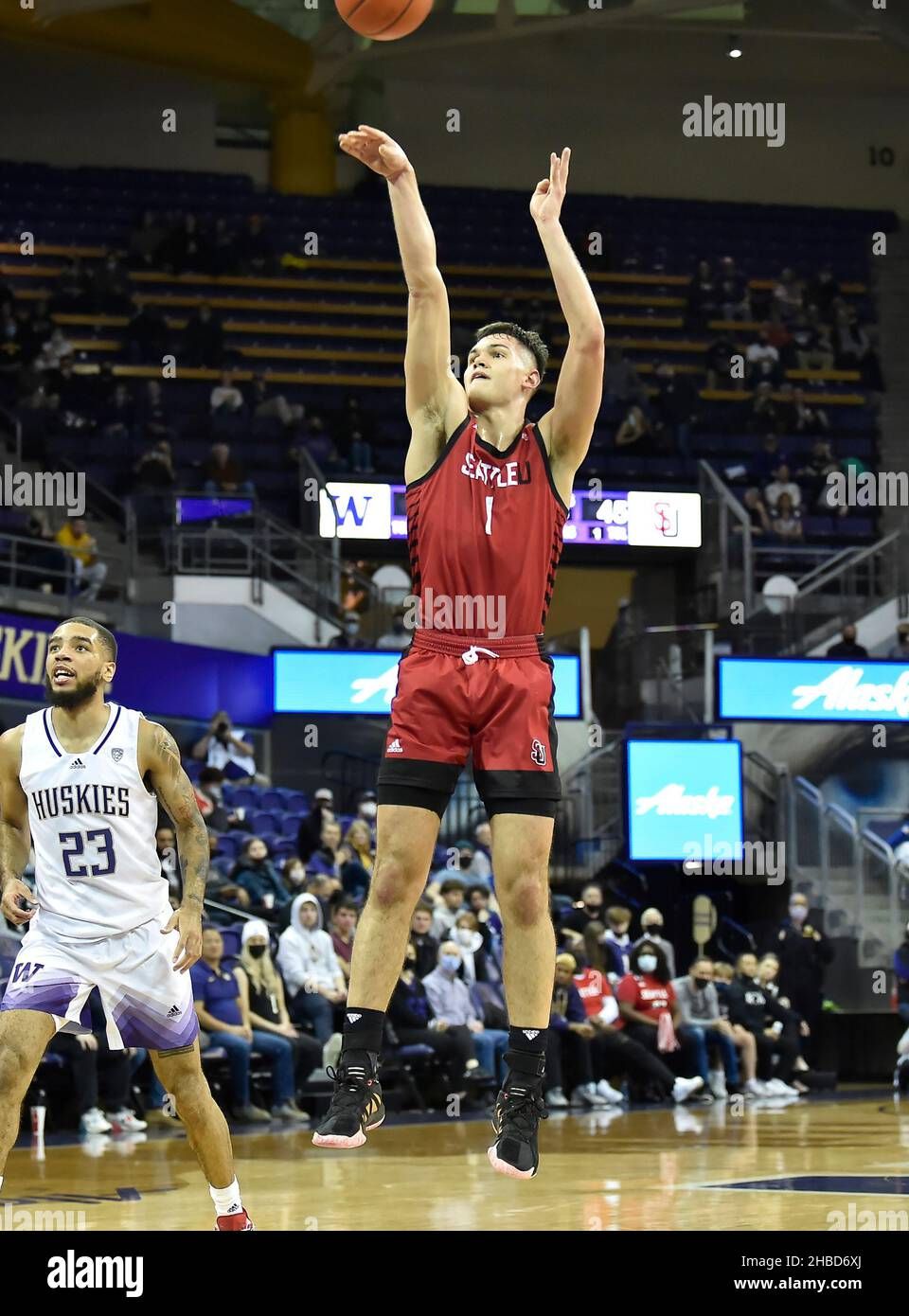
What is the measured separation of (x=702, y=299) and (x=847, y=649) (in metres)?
7.52

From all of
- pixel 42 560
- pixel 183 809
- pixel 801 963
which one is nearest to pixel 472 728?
pixel 183 809

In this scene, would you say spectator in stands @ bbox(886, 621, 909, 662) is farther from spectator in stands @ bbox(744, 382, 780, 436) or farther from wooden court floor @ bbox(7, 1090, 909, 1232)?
wooden court floor @ bbox(7, 1090, 909, 1232)

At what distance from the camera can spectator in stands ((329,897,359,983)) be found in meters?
12.2

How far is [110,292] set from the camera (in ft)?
71.2

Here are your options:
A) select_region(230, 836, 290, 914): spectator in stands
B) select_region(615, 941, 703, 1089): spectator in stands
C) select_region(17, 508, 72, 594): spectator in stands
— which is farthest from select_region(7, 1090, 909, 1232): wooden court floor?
select_region(17, 508, 72, 594): spectator in stands

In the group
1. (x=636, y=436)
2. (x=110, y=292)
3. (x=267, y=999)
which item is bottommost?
(x=267, y=999)

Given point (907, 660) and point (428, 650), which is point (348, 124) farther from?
point (428, 650)

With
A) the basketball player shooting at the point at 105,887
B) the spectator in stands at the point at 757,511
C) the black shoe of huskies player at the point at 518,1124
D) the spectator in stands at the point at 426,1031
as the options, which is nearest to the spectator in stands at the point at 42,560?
the spectator in stands at the point at 426,1031

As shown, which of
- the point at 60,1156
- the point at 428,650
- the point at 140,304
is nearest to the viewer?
the point at 428,650

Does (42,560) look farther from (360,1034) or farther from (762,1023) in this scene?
(360,1034)

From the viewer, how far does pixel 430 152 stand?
81.8ft

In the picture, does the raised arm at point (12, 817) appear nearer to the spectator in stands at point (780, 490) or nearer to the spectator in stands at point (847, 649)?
the spectator in stands at point (847, 649)

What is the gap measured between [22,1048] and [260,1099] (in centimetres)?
646

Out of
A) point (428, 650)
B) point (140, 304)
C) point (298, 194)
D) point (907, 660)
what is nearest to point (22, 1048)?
point (428, 650)
